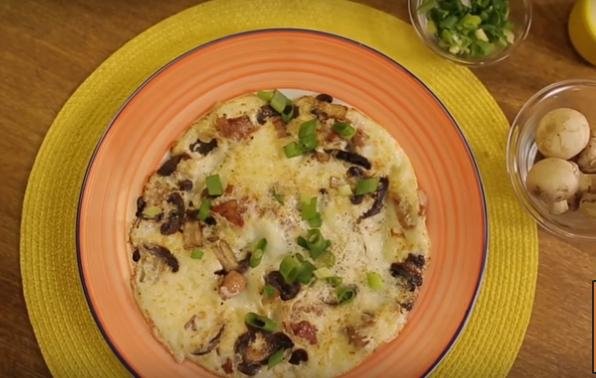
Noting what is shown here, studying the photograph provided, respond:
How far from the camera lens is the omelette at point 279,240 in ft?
5.89

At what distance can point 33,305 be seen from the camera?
186cm

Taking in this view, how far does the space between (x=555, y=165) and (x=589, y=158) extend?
119 mm

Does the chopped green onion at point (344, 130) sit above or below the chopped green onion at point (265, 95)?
below

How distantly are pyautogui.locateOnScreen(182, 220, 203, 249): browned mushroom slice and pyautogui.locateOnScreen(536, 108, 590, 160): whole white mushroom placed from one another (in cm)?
107

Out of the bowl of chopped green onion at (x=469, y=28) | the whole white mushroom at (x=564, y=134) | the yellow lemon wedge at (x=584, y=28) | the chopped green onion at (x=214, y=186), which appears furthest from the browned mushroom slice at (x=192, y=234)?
the yellow lemon wedge at (x=584, y=28)

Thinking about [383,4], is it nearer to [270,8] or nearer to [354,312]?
[270,8]

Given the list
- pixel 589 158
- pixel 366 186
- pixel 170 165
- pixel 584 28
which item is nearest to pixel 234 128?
pixel 170 165

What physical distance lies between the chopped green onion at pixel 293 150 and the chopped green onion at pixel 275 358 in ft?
1.91

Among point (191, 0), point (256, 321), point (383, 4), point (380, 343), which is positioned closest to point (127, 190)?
point (256, 321)

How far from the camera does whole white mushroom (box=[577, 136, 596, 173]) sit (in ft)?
6.16

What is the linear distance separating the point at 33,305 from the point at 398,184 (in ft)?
3.77

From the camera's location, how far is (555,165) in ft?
6.08

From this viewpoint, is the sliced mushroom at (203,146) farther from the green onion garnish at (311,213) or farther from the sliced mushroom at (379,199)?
the sliced mushroom at (379,199)

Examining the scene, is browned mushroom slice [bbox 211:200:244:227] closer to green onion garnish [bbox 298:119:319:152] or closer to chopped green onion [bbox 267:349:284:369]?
green onion garnish [bbox 298:119:319:152]
